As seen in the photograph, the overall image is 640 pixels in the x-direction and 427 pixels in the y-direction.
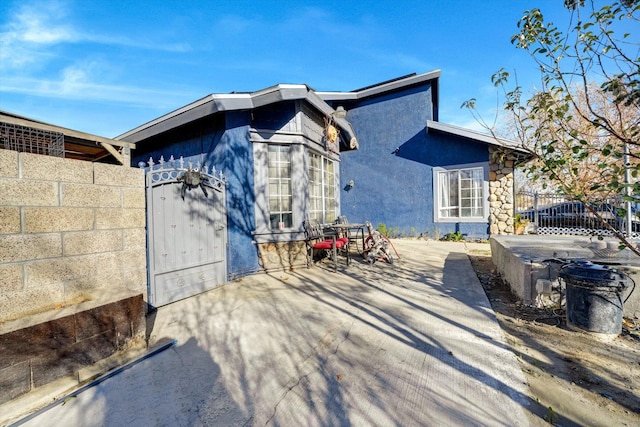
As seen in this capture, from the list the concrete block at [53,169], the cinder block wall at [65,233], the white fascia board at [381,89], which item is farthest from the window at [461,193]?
the concrete block at [53,169]

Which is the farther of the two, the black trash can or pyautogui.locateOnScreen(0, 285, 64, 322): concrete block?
the black trash can

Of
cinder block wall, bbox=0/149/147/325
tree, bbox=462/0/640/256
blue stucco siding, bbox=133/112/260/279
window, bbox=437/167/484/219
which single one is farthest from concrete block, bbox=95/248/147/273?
window, bbox=437/167/484/219

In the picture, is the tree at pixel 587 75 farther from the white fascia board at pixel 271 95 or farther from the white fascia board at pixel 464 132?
the white fascia board at pixel 464 132

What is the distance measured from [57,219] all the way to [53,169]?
1.59 ft

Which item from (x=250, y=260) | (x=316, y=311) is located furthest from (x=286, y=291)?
(x=250, y=260)

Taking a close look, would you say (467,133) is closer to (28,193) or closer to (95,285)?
(95,285)

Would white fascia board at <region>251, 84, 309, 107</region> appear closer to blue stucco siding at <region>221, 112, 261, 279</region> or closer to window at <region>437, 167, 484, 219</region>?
blue stucco siding at <region>221, 112, 261, 279</region>

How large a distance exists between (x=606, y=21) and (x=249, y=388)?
14.3 ft

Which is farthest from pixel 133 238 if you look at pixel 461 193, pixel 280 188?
pixel 461 193

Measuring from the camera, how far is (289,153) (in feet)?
21.0

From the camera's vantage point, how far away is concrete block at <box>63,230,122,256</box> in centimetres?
280

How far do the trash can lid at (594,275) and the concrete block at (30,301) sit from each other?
535cm

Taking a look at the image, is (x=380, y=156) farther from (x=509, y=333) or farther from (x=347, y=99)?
(x=509, y=333)

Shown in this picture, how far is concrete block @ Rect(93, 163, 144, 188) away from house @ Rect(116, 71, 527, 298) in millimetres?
455
